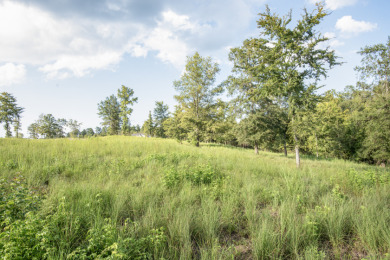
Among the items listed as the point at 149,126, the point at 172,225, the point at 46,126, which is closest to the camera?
the point at 172,225

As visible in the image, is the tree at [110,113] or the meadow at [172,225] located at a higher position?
the tree at [110,113]

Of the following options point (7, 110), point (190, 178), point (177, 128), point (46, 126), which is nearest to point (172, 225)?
point (190, 178)

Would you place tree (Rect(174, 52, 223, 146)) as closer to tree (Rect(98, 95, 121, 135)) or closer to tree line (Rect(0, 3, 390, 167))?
tree line (Rect(0, 3, 390, 167))

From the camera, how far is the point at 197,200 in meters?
3.95

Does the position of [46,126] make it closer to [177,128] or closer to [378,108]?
[177,128]

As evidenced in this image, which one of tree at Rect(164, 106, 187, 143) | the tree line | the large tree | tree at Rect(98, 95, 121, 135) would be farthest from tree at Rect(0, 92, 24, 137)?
the large tree

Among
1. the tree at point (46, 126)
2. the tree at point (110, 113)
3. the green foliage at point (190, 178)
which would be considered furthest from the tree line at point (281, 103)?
the tree at point (46, 126)

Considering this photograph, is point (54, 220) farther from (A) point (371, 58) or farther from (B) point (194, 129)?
(A) point (371, 58)

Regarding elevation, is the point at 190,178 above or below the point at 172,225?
above

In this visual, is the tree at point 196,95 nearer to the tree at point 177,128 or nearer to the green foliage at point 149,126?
the tree at point 177,128

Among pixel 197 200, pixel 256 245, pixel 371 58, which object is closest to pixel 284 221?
pixel 256 245

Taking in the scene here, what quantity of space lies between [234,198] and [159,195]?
194 centimetres

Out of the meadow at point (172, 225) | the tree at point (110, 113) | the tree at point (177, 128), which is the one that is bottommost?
the meadow at point (172, 225)

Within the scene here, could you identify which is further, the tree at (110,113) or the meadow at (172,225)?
the tree at (110,113)
